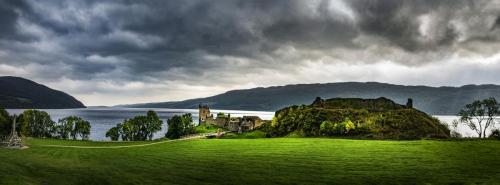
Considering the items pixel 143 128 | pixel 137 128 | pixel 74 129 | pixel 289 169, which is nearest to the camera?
pixel 289 169

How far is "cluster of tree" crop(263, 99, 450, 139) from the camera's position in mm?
82062

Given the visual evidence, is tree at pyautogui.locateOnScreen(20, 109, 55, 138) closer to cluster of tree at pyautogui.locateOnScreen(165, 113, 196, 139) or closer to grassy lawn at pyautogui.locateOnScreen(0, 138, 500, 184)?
cluster of tree at pyautogui.locateOnScreen(165, 113, 196, 139)

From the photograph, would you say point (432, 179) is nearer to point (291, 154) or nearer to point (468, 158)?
point (468, 158)

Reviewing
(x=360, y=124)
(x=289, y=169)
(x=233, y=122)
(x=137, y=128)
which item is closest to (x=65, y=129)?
(x=137, y=128)

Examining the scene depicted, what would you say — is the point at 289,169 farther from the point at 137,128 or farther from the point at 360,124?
the point at 137,128

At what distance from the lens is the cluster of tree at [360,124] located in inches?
3231

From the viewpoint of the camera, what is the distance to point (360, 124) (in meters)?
85.8

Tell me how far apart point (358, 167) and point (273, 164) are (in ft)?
30.4

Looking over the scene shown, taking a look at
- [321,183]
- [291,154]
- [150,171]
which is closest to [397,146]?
[291,154]

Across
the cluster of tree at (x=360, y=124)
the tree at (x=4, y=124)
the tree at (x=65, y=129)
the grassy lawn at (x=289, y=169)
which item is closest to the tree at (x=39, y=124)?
the tree at (x=65, y=129)

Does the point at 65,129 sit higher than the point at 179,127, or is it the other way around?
the point at 179,127

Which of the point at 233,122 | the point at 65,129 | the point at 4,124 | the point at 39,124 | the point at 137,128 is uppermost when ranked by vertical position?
the point at 233,122

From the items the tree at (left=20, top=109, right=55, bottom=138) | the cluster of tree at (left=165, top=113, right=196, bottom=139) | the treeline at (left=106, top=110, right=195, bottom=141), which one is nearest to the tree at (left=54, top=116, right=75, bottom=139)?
the tree at (left=20, top=109, right=55, bottom=138)

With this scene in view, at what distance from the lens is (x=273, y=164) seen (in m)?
41.6
